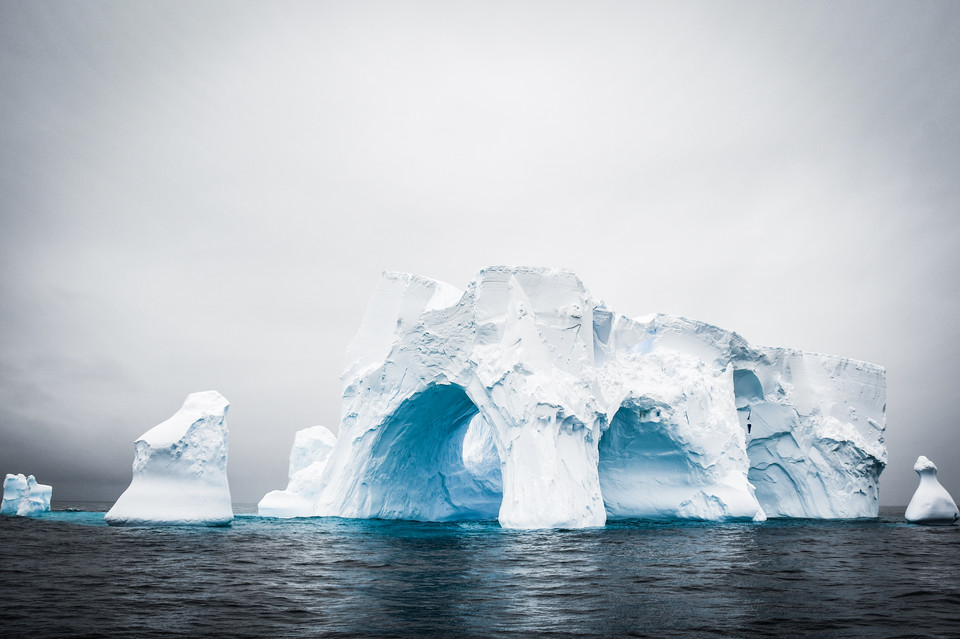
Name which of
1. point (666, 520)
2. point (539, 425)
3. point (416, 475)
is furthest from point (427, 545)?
point (666, 520)

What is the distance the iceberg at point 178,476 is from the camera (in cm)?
1692

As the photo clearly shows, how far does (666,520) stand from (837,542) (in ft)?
27.3

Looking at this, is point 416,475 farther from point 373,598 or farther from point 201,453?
point 373,598

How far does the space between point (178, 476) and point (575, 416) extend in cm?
1102

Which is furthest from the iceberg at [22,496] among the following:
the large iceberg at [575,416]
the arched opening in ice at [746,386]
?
the arched opening in ice at [746,386]

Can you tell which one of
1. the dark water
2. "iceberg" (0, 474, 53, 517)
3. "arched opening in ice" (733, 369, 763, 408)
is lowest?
"iceberg" (0, 474, 53, 517)

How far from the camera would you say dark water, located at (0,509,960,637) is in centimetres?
595

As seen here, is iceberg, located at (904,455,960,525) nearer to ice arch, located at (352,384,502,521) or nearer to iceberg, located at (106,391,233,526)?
ice arch, located at (352,384,502,521)

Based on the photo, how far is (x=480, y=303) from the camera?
18.8 m

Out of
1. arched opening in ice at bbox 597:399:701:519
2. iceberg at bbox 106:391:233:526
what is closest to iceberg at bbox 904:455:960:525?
arched opening in ice at bbox 597:399:701:519

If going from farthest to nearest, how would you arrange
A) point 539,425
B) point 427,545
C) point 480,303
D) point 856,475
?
1. point 856,475
2. point 480,303
3. point 539,425
4. point 427,545

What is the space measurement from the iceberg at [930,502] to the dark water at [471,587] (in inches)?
495

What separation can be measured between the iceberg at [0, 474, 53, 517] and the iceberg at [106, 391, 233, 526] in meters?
11.3

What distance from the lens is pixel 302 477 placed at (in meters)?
29.6
